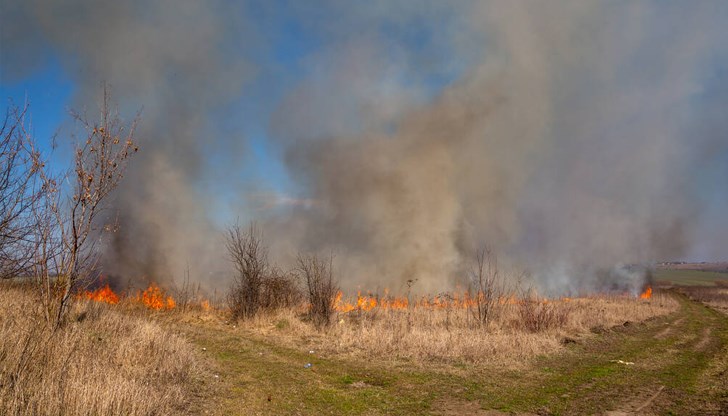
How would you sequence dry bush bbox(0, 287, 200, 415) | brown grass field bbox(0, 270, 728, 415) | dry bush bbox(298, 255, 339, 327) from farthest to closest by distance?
dry bush bbox(298, 255, 339, 327) < brown grass field bbox(0, 270, 728, 415) < dry bush bbox(0, 287, 200, 415)

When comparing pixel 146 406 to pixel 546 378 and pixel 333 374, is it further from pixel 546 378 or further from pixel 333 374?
pixel 546 378

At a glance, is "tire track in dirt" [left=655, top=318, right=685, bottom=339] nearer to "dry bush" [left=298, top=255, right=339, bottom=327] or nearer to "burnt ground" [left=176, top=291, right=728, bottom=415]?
"burnt ground" [left=176, top=291, right=728, bottom=415]

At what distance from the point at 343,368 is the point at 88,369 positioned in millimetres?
5178

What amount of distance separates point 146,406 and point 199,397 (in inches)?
63.3

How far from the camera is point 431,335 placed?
11859 mm

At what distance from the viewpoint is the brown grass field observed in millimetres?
5473

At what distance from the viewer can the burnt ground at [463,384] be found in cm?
654

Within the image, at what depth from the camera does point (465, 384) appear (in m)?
8.11

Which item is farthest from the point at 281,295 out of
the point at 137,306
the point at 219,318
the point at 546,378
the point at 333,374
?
the point at 546,378

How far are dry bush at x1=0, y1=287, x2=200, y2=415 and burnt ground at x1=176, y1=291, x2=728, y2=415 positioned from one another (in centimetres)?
73

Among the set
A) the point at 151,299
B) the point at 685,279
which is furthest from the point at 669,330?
the point at 685,279

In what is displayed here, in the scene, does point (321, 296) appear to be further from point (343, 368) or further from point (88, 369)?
point (88, 369)

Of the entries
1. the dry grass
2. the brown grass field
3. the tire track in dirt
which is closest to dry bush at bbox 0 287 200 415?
the brown grass field

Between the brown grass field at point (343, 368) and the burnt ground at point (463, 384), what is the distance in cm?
3
